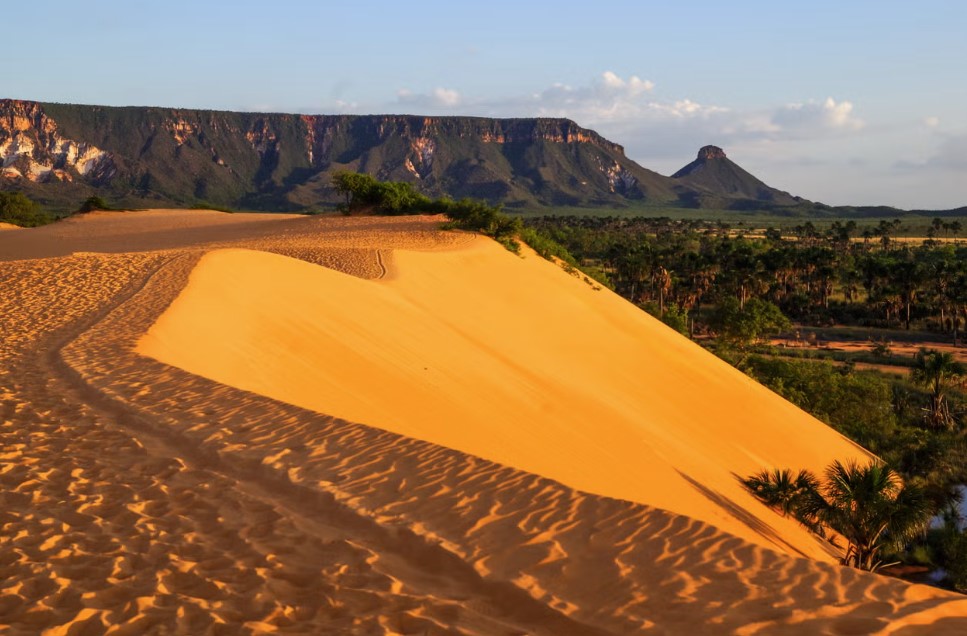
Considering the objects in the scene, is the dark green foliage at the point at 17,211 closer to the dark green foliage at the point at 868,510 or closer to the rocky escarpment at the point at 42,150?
the dark green foliage at the point at 868,510

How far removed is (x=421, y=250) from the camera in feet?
99.0

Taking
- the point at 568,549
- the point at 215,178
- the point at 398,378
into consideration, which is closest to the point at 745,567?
the point at 568,549

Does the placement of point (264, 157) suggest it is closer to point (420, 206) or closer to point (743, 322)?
point (420, 206)

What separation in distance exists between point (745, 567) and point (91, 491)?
555cm

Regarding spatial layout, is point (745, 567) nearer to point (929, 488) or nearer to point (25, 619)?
point (25, 619)

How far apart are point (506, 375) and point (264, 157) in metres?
169

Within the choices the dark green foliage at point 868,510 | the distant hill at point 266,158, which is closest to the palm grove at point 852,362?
the dark green foliage at point 868,510

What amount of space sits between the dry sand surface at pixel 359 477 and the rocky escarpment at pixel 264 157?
113912 millimetres

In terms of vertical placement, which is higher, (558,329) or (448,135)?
(448,135)

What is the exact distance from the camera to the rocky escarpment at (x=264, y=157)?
463ft

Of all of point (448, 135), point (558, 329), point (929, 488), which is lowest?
point (929, 488)

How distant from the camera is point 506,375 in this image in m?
16.4

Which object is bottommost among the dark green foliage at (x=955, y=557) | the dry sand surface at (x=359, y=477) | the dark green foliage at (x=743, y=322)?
the dark green foliage at (x=955, y=557)

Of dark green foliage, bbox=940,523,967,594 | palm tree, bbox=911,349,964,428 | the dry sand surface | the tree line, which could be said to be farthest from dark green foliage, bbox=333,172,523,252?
dark green foliage, bbox=940,523,967,594
